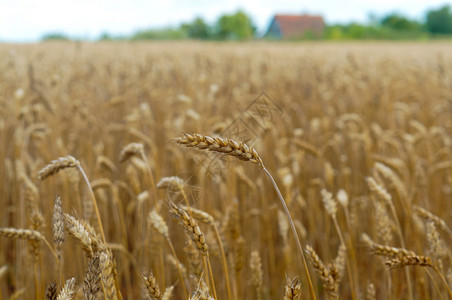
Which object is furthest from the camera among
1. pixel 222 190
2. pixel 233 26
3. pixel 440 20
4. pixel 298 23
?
pixel 440 20

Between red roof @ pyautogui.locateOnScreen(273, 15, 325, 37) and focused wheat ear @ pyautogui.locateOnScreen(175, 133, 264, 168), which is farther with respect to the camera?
red roof @ pyautogui.locateOnScreen(273, 15, 325, 37)

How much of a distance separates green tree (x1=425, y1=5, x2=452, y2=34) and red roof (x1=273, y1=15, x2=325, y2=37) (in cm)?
2517

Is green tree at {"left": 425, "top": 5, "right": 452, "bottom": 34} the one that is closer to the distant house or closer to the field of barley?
the distant house

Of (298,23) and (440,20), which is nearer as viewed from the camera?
(298,23)

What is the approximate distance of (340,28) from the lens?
53.2m

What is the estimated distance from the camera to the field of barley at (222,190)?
1.01 m

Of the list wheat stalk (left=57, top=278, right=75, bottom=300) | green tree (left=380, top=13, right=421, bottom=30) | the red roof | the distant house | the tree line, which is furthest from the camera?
green tree (left=380, top=13, right=421, bottom=30)

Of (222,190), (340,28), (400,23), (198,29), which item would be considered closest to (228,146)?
(222,190)

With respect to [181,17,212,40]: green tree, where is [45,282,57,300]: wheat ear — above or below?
below

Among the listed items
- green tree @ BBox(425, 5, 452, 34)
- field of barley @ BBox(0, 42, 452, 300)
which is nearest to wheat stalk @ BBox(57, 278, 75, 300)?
field of barley @ BBox(0, 42, 452, 300)

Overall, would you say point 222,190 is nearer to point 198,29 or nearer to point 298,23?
point 298,23

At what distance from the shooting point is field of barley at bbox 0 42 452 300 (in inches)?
39.9

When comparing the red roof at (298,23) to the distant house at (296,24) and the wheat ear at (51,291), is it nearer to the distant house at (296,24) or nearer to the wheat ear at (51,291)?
the distant house at (296,24)

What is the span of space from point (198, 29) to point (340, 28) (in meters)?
16.4
